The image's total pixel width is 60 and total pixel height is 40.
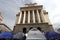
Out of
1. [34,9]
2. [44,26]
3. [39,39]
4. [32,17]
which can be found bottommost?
[39,39]

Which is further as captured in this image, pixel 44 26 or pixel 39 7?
pixel 39 7

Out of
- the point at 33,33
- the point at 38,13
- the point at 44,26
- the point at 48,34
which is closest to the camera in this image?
the point at 33,33

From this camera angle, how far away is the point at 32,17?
155 feet

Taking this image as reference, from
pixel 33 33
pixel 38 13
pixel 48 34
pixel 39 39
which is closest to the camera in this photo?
pixel 39 39

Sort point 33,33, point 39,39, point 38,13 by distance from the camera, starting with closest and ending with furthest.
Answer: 1. point 39,39
2. point 33,33
3. point 38,13

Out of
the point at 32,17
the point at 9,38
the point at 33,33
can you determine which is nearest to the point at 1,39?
the point at 9,38

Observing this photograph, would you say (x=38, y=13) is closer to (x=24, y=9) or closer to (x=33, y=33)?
(x=24, y=9)

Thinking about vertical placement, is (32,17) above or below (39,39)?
above

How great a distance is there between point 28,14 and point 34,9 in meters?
3.16

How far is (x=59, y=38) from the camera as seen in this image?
48.2 feet

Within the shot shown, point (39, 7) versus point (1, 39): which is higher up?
point (39, 7)

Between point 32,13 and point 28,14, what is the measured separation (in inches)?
66.0

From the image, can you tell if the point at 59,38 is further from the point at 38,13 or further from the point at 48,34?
the point at 38,13

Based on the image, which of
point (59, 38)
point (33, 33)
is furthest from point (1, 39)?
point (59, 38)
